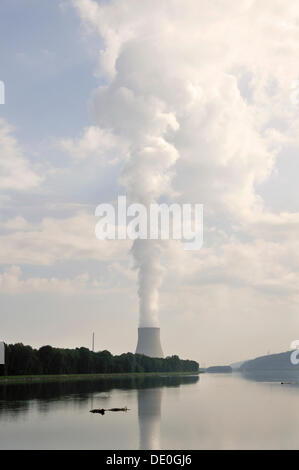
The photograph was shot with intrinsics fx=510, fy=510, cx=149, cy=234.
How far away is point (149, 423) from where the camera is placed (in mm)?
47000

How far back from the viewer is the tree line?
348ft

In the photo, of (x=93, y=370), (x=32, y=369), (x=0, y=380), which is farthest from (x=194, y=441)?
(x=93, y=370)

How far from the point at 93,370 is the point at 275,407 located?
75.0 m

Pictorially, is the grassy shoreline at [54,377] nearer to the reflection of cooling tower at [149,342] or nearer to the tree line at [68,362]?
the tree line at [68,362]

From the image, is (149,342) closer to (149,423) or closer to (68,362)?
(68,362)

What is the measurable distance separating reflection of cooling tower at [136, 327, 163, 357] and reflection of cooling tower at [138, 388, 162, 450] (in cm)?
6736

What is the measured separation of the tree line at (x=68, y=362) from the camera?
10612 cm

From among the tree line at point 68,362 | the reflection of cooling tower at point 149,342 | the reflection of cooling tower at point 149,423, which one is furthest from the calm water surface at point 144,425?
the reflection of cooling tower at point 149,342

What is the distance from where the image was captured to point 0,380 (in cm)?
9731

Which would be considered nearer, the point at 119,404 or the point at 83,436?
the point at 83,436

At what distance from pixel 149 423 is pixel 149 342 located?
93406 millimetres
